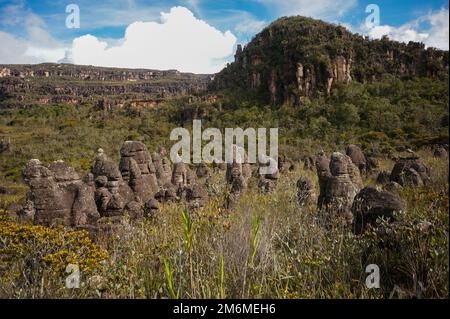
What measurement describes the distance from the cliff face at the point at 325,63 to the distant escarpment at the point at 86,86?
68.5 ft

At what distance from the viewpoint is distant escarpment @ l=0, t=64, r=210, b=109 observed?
82625mm

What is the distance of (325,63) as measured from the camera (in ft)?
169

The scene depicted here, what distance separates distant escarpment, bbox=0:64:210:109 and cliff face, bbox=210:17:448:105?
20.9 meters

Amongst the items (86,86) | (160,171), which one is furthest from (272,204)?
(86,86)

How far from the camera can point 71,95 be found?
307ft

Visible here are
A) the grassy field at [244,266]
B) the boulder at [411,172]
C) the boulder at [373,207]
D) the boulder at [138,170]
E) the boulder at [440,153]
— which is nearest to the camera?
the grassy field at [244,266]

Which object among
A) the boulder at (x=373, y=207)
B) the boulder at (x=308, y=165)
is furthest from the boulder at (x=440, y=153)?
the boulder at (x=373, y=207)

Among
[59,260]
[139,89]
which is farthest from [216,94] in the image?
[59,260]

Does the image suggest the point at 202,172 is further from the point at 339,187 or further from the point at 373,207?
the point at 373,207

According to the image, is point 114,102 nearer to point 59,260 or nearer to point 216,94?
point 216,94

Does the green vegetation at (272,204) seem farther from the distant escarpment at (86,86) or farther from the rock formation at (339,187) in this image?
the distant escarpment at (86,86)

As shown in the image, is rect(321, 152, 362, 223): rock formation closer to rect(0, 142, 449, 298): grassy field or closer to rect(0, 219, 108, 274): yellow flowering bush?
rect(0, 142, 449, 298): grassy field

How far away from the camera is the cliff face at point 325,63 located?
5156cm
